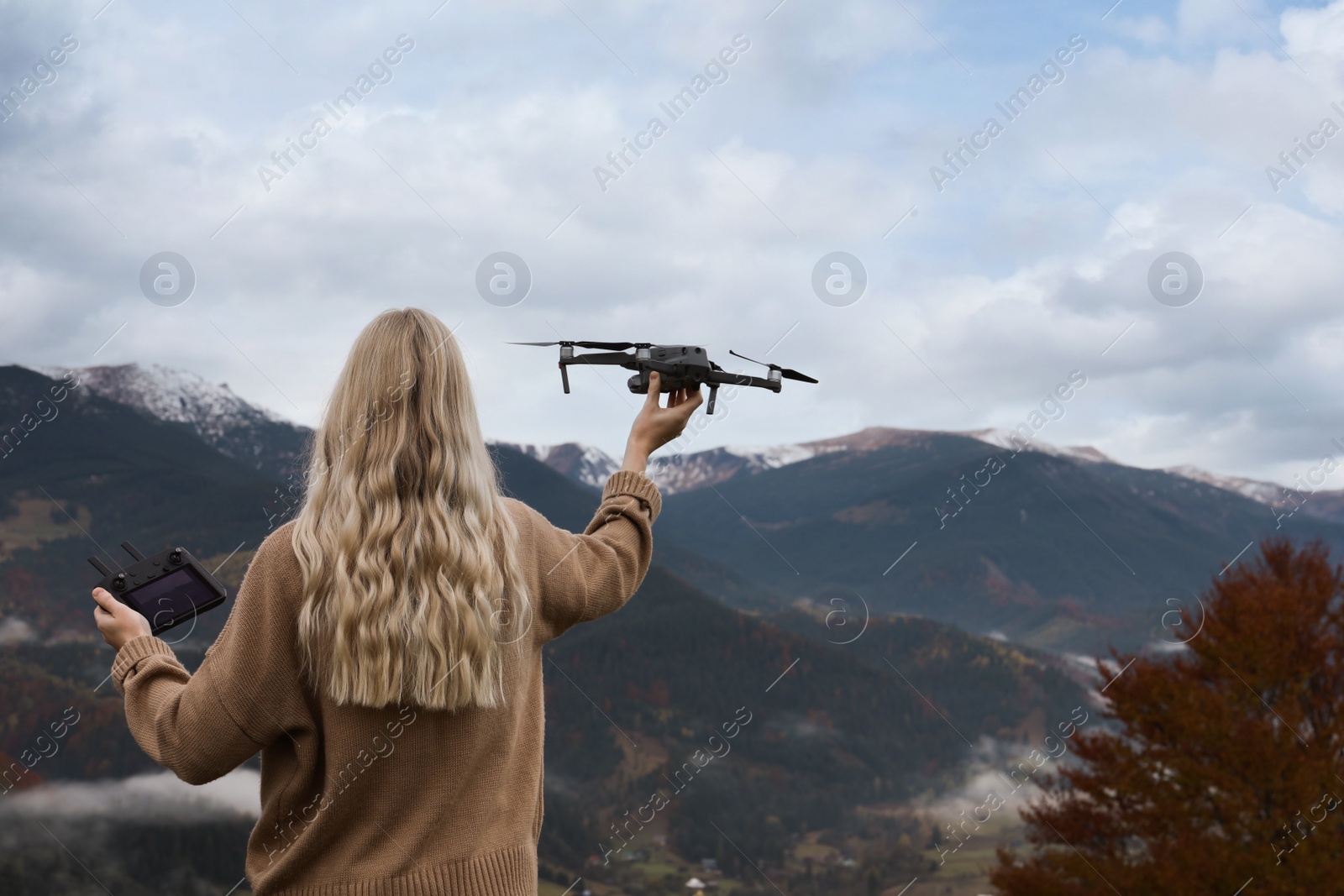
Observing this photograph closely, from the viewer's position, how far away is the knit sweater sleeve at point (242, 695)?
2.21m

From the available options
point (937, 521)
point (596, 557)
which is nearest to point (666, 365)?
point (596, 557)

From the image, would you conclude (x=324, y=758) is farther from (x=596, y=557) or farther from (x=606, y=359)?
(x=606, y=359)

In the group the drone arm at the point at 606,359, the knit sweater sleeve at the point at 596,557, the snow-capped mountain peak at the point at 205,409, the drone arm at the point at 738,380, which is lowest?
the knit sweater sleeve at the point at 596,557

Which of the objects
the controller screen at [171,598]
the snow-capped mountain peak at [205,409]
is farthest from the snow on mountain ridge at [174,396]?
the controller screen at [171,598]

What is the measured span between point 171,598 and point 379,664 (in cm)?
80

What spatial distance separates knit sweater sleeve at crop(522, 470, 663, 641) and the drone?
13.6 inches

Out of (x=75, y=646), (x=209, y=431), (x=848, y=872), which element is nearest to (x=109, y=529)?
(x=75, y=646)

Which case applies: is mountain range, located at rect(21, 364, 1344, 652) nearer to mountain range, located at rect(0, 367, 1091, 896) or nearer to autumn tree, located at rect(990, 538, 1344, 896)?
mountain range, located at rect(0, 367, 1091, 896)

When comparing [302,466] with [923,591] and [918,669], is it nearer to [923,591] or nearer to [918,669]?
[918,669]

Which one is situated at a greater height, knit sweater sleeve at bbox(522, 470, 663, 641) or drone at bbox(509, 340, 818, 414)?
drone at bbox(509, 340, 818, 414)

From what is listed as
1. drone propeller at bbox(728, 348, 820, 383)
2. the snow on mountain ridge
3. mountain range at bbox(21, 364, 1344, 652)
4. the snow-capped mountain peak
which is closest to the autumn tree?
drone propeller at bbox(728, 348, 820, 383)

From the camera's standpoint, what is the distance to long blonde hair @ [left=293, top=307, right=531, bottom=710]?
2227 mm

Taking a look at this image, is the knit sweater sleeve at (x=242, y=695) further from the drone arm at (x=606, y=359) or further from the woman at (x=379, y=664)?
the drone arm at (x=606, y=359)

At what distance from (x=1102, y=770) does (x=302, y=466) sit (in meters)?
27.0
